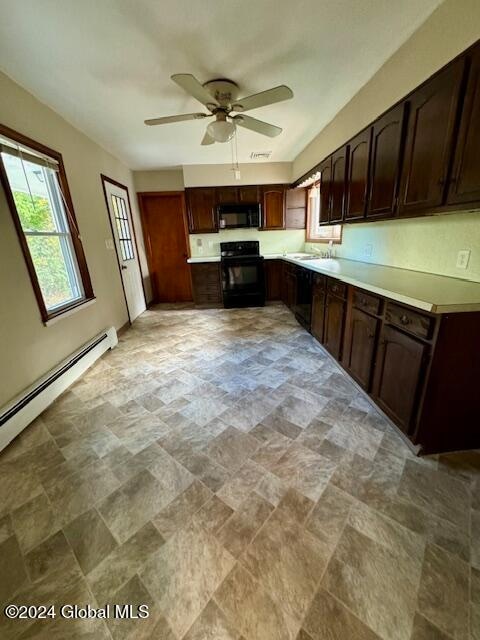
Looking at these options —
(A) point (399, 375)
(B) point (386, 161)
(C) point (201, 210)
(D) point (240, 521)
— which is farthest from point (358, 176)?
(C) point (201, 210)

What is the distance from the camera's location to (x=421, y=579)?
0.99 metres

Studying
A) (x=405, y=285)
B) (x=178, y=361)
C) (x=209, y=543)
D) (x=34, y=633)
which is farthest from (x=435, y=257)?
(x=34, y=633)

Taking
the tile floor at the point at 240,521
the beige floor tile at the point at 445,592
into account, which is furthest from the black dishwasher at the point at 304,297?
the beige floor tile at the point at 445,592

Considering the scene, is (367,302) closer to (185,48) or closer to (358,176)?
(358,176)

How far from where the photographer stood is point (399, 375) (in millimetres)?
1615

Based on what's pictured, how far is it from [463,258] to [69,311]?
332 cm

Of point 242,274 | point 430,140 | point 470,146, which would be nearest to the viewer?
point 470,146

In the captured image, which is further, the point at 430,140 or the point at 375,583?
the point at 430,140

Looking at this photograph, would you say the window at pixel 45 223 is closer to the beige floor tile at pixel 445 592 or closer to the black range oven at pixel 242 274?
the black range oven at pixel 242 274

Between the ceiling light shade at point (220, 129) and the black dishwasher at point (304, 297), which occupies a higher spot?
the ceiling light shade at point (220, 129)

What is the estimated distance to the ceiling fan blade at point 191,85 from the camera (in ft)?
5.37

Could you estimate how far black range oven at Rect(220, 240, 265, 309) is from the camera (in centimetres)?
447

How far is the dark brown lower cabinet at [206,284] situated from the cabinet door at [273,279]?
2.98 feet

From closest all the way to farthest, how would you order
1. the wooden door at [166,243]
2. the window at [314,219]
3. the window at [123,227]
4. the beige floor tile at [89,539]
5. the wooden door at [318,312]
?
the beige floor tile at [89,539], the wooden door at [318,312], the window at [123,227], the window at [314,219], the wooden door at [166,243]
